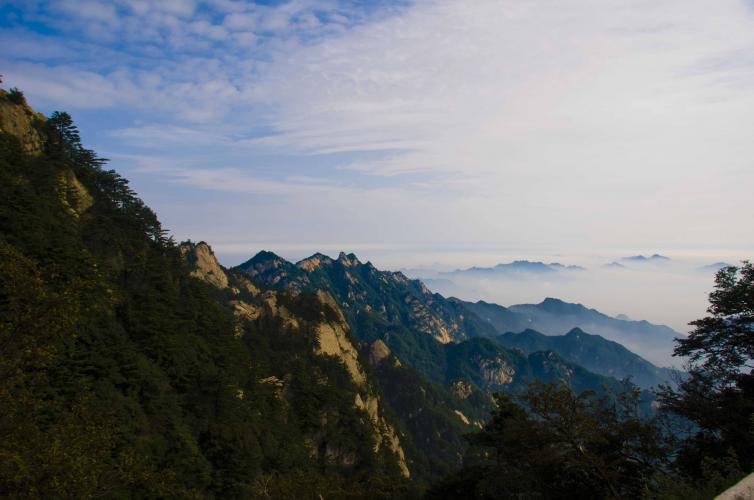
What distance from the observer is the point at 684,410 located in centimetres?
2703

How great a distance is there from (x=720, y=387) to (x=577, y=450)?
14.3m

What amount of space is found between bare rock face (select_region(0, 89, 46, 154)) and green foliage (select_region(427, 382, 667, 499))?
65958 mm

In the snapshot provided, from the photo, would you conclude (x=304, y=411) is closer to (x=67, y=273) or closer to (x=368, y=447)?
(x=368, y=447)

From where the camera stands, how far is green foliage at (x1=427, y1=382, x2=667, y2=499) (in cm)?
2327

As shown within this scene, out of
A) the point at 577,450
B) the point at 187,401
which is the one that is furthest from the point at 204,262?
the point at 577,450

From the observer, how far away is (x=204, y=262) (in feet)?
488

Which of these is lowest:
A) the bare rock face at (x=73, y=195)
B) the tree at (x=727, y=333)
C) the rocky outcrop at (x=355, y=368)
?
the rocky outcrop at (x=355, y=368)

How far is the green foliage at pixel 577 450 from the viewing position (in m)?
23.3

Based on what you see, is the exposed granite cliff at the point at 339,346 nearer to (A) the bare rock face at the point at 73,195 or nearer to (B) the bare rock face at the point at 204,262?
(B) the bare rock face at the point at 204,262

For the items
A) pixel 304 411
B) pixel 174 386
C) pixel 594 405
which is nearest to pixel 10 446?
pixel 594 405

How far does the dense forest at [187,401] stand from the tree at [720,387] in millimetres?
120

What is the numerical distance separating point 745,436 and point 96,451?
32787mm

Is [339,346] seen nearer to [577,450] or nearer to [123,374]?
[123,374]

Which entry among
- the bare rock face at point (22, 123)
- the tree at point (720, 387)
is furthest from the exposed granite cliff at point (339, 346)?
the tree at point (720, 387)
